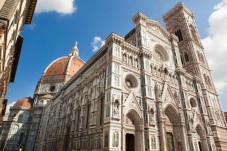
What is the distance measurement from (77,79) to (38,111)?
23.0 meters

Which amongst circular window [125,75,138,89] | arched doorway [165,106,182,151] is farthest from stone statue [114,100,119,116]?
arched doorway [165,106,182,151]

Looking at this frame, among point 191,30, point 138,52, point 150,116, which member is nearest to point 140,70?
point 138,52

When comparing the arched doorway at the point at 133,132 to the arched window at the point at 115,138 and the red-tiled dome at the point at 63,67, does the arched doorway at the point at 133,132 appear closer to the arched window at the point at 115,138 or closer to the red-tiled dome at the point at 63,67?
the arched window at the point at 115,138

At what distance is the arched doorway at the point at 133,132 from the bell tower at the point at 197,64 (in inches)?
529

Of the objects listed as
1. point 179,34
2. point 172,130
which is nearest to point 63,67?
point 179,34

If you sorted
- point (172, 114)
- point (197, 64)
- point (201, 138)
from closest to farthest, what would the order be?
point (172, 114)
point (201, 138)
point (197, 64)

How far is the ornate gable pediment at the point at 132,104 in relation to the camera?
16.5m

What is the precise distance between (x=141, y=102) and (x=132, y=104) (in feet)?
5.09

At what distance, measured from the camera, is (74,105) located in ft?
78.6

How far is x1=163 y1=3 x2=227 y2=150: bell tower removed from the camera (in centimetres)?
2634

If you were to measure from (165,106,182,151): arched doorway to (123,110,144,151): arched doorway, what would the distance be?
471 centimetres

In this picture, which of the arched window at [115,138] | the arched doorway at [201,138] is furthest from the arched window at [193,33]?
the arched window at [115,138]

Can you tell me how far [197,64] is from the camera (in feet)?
104

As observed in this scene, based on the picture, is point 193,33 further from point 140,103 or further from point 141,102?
point 140,103
